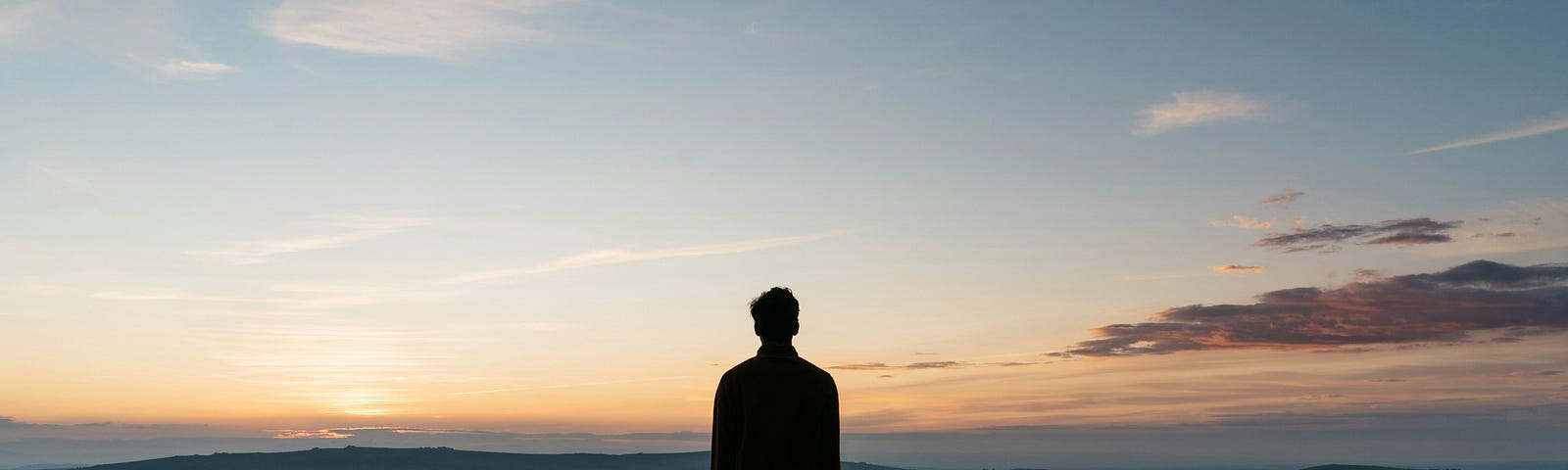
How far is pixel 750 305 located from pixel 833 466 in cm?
153

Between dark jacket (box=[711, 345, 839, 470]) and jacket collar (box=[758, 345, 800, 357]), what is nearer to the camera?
dark jacket (box=[711, 345, 839, 470])

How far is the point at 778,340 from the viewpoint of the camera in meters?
10.0

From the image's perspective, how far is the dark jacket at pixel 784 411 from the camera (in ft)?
32.2

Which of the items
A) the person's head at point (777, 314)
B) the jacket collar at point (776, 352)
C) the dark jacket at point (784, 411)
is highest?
the person's head at point (777, 314)

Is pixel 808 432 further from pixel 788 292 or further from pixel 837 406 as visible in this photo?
pixel 788 292

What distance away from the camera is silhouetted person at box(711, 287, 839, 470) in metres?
9.82

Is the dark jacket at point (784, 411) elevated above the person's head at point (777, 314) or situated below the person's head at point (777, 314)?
below

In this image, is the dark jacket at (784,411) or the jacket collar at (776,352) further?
the jacket collar at (776,352)

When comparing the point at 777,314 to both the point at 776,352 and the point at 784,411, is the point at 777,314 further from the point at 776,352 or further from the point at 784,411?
the point at 784,411

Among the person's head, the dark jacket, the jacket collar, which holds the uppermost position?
the person's head

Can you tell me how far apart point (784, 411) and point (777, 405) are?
0.08 m

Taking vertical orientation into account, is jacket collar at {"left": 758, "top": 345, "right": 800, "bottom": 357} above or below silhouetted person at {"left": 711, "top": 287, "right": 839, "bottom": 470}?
above

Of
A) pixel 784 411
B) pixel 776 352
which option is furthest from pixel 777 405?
pixel 776 352

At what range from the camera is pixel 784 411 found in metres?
9.82
